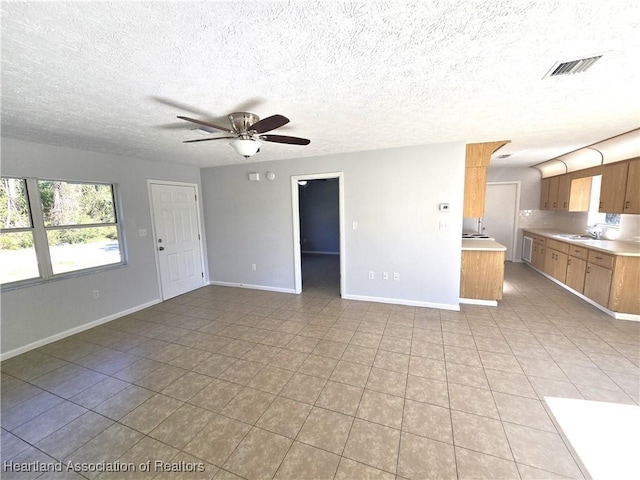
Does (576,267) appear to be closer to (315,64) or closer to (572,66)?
(572,66)

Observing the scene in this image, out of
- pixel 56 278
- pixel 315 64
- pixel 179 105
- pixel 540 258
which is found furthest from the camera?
pixel 540 258

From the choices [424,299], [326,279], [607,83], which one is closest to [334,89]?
[607,83]

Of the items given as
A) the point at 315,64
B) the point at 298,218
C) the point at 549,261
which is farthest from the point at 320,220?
the point at 315,64

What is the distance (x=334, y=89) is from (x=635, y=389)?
3.46 meters

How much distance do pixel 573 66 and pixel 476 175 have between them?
2204mm

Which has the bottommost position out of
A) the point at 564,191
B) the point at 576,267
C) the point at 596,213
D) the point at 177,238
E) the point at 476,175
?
the point at 576,267

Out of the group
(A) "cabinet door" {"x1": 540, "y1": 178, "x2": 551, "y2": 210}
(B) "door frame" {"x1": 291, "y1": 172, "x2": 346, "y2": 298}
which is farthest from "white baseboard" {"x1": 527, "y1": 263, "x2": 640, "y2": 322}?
(B) "door frame" {"x1": 291, "y1": 172, "x2": 346, "y2": 298}

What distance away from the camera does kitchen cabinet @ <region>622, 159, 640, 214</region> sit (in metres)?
3.50

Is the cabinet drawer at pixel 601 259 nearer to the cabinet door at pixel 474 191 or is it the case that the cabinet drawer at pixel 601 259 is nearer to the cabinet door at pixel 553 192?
the cabinet door at pixel 474 191

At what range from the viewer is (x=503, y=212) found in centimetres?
641

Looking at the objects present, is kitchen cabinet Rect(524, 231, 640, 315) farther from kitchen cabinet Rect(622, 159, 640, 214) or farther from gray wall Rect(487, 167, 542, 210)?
gray wall Rect(487, 167, 542, 210)

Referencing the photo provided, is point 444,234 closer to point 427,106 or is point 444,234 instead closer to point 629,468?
point 427,106

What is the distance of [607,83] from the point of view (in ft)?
6.02

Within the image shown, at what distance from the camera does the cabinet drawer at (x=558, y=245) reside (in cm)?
449
